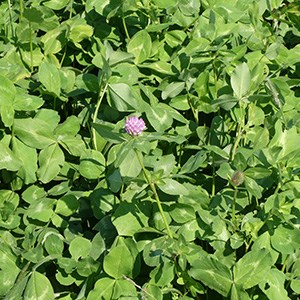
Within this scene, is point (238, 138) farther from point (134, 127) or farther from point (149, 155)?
point (134, 127)

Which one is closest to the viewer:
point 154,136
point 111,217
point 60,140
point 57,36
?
point 154,136

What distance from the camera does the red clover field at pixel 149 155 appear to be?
198 cm

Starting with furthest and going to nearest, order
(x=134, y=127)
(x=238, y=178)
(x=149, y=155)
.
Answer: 1. (x=149, y=155)
2. (x=238, y=178)
3. (x=134, y=127)

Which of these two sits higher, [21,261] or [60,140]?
[60,140]

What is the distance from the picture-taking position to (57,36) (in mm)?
2520

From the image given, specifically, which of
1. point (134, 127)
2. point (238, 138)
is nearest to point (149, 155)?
point (238, 138)

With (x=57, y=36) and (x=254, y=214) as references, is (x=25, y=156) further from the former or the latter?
(x=254, y=214)

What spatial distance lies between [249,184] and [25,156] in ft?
2.07

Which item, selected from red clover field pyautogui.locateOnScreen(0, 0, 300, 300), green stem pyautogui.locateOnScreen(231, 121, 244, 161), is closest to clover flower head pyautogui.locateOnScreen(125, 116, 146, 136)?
red clover field pyautogui.locateOnScreen(0, 0, 300, 300)

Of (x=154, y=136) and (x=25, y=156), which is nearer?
(x=154, y=136)

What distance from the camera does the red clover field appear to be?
1978mm

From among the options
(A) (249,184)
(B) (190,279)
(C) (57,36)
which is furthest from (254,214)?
(C) (57,36)

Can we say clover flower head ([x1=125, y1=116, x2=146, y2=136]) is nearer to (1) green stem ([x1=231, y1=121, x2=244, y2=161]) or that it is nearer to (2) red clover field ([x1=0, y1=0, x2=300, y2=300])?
(2) red clover field ([x1=0, y1=0, x2=300, y2=300])

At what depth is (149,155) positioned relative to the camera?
7.28ft
